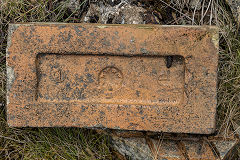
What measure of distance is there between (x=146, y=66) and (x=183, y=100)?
31cm

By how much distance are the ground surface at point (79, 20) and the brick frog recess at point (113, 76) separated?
46 cm

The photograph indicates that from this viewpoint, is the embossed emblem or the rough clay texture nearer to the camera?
the embossed emblem

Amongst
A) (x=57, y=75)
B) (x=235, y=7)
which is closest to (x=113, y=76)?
(x=57, y=75)

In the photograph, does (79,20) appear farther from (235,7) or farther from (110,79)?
(235,7)

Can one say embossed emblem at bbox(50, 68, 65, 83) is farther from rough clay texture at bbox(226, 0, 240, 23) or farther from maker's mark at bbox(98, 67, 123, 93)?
rough clay texture at bbox(226, 0, 240, 23)

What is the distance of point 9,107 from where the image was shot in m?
1.70

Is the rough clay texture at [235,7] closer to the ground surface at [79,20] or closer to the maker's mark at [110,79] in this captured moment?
the ground surface at [79,20]

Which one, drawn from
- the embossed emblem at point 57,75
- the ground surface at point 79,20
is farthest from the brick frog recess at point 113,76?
the ground surface at point 79,20

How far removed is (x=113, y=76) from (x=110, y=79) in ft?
0.09

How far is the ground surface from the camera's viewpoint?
2035 mm

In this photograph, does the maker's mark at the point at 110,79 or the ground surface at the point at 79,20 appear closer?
the maker's mark at the point at 110,79

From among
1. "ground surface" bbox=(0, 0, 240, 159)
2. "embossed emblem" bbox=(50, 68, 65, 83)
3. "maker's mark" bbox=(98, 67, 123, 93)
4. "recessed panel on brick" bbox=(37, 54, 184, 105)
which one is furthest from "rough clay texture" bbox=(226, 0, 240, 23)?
"embossed emblem" bbox=(50, 68, 65, 83)

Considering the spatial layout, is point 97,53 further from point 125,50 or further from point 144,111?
point 144,111

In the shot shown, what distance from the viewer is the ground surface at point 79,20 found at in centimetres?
204
